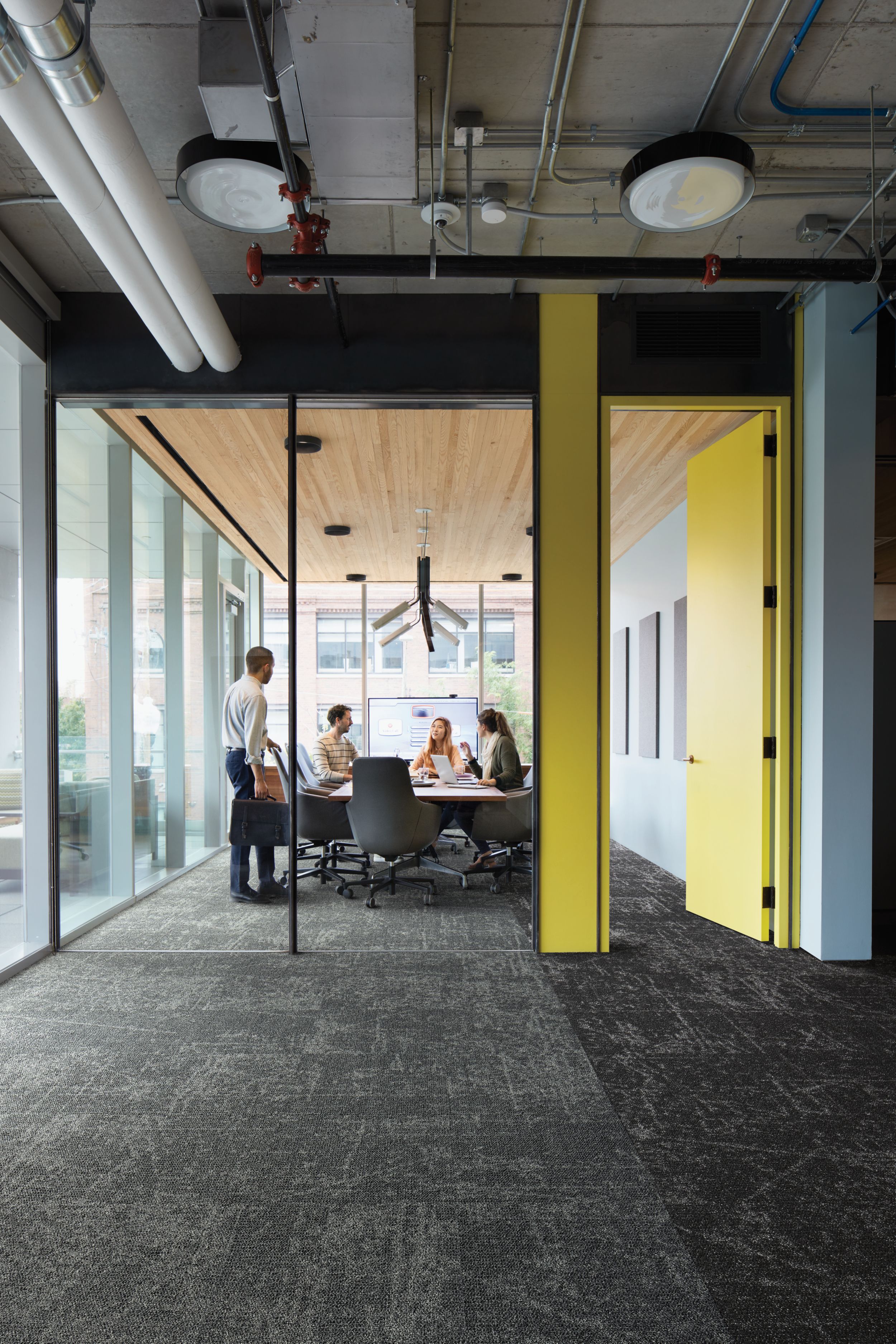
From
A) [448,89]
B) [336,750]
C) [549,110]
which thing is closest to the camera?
[448,89]

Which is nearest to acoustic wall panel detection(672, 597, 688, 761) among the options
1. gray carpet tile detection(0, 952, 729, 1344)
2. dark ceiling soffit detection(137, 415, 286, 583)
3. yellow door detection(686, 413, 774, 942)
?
yellow door detection(686, 413, 774, 942)

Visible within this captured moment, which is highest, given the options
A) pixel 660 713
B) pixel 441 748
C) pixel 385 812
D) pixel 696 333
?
pixel 696 333

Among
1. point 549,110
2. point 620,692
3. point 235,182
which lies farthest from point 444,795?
point 549,110

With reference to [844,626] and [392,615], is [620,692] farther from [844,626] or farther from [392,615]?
[844,626]

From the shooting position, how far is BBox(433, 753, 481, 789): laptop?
7020 millimetres

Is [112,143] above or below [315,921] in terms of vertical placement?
above

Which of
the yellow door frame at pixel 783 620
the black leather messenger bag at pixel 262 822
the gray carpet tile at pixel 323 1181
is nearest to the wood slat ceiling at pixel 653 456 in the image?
the yellow door frame at pixel 783 620

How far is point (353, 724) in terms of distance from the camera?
7.58 metres

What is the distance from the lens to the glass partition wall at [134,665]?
4.92m

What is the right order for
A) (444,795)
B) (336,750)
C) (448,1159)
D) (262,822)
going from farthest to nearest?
(336,750)
(444,795)
(262,822)
(448,1159)

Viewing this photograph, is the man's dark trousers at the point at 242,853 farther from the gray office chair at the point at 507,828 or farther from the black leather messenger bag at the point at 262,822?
the gray office chair at the point at 507,828

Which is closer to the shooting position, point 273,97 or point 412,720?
point 273,97

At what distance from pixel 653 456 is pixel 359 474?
221cm

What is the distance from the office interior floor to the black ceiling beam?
132 inches
